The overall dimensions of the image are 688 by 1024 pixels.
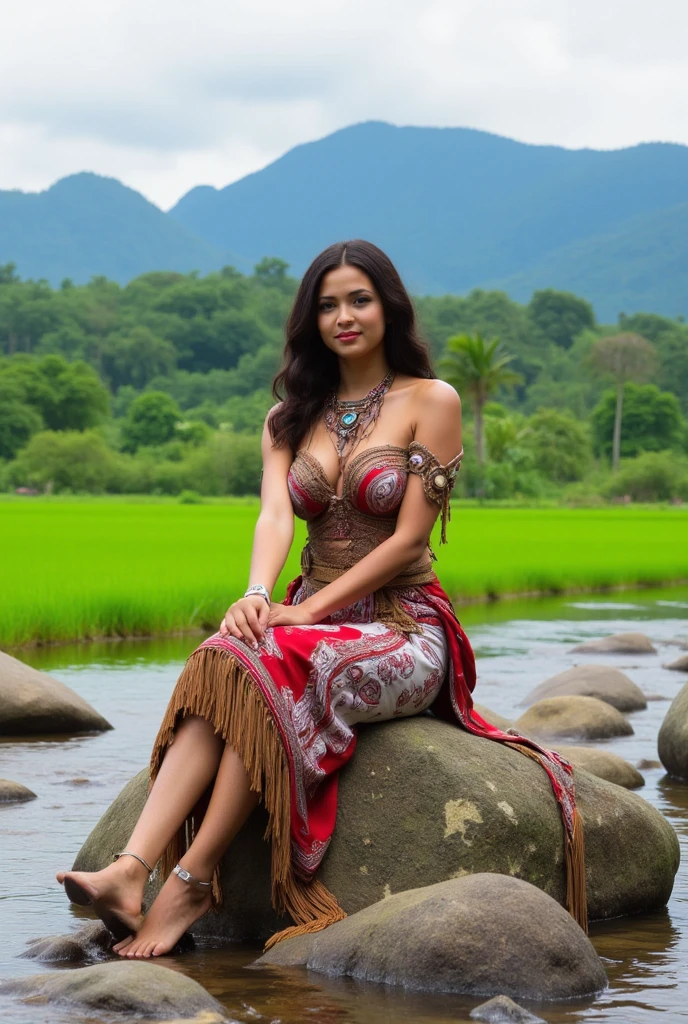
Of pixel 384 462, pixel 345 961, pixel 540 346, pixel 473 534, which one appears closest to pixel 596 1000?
pixel 345 961

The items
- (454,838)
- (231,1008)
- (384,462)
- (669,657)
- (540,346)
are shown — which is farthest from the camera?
(540,346)

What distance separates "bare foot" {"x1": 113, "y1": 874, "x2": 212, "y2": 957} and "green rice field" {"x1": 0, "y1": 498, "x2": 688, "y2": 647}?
26.9 ft

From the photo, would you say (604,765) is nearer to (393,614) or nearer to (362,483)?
(393,614)

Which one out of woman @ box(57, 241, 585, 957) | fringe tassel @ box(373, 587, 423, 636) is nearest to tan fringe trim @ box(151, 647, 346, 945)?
woman @ box(57, 241, 585, 957)

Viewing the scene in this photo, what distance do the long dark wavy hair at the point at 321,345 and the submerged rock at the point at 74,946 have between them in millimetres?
1582

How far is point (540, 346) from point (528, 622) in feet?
288

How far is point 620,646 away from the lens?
12.4m

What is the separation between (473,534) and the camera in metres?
28.6

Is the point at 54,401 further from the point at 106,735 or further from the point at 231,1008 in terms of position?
the point at 231,1008

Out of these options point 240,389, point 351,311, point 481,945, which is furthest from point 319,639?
point 240,389

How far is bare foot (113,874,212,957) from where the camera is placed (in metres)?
3.92

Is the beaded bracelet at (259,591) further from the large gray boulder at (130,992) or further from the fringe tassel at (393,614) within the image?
the large gray boulder at (130,992)

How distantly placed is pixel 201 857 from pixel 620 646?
8904 millimetres

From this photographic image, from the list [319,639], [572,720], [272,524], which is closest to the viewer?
[319,639]
